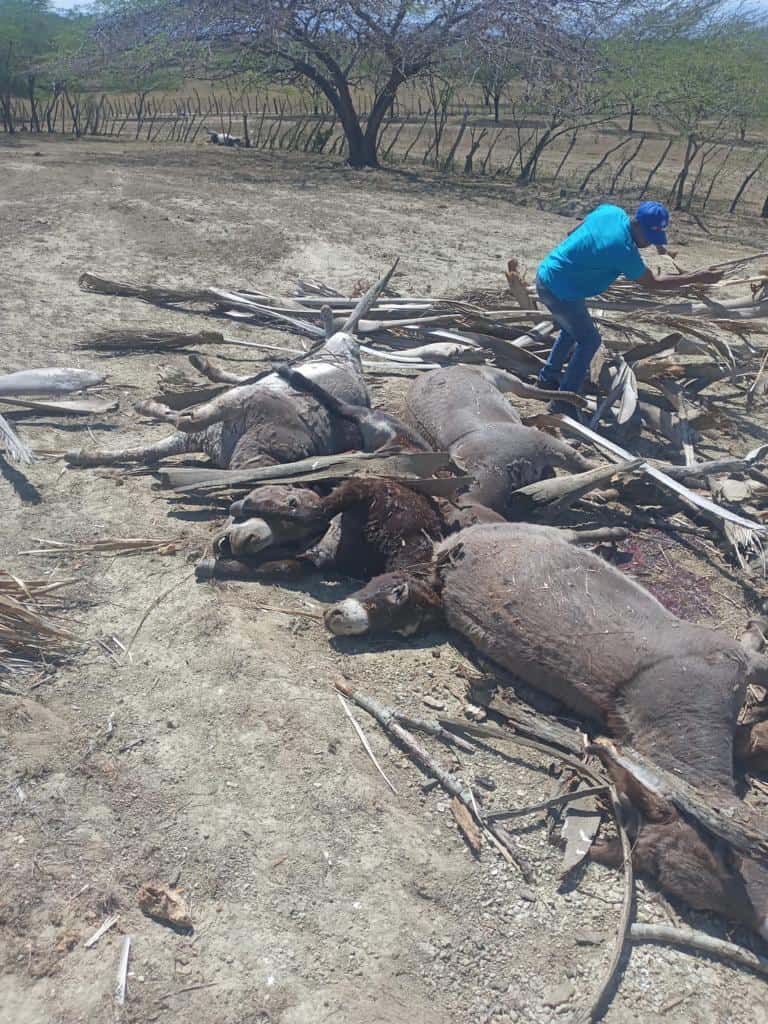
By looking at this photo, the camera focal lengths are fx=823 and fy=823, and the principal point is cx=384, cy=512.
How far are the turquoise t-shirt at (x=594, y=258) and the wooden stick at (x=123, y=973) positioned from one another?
5.91m

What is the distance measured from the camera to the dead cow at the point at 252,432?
5766 millimetres

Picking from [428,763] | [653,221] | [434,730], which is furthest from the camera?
[653,221]

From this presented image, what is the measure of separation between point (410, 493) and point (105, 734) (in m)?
2.40

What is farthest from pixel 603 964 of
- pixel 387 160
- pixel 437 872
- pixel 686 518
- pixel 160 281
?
pixel 387 160

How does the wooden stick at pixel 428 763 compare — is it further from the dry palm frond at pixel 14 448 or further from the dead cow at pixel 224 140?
the dead cow at pixel 224 140

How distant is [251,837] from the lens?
3.26 m

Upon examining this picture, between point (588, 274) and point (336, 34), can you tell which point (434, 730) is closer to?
point (588, 274)

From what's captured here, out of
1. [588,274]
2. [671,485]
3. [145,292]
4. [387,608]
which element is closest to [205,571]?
[387,608]

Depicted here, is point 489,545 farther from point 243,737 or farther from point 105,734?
point 105,734

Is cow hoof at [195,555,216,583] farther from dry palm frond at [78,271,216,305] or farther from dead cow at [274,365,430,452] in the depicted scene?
dry palm frond at [78,271,216,305]

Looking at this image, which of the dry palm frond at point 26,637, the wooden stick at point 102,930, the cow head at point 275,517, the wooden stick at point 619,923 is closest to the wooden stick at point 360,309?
the cow head at point 275,517

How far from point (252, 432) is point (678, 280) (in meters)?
4.12

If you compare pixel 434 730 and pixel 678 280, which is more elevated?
pixel 678 280

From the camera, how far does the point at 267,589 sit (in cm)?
487
